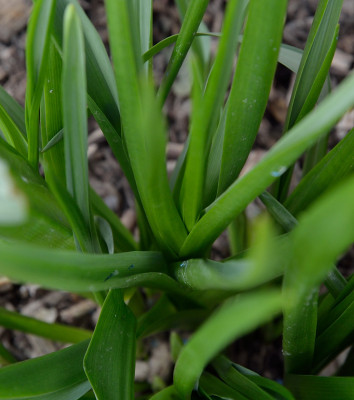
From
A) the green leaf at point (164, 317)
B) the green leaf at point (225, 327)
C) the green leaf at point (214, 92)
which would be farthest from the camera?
the green leaf at point (164, 317)

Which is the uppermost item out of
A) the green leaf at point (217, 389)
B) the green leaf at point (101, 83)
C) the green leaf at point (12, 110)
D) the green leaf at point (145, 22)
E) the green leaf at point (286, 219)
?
the green leaf at point (145, 22)

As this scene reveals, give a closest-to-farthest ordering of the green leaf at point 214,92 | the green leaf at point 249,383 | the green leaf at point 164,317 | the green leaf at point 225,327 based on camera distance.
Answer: the green leaf at point 225,327, the green leaf at point 214,92, the green leaf at point 249,383, the green leaf at point 164,317

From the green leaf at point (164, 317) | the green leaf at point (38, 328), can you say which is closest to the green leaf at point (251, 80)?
the green leaf at point (164, 317)

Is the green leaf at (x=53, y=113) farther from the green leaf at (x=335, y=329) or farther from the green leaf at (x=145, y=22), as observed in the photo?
the green leaf at (x=335, y=329)

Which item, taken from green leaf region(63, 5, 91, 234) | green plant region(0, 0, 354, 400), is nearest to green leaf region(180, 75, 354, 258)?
green plant region(0, 0, 354, 400)

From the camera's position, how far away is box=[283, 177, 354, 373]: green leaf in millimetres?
237

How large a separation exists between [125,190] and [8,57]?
1.22ft

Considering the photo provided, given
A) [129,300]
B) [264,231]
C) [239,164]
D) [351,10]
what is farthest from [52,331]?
[351,10]

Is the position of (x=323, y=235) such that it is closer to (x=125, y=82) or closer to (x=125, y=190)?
(x=125, y=82)

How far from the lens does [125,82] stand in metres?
0.36

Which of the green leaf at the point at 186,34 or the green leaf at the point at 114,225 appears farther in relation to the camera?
the green leaf at the point at 114,225

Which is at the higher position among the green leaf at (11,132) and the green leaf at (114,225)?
the green leaf at (11,132)

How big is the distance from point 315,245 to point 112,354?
241 millimetres

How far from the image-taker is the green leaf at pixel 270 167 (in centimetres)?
28
